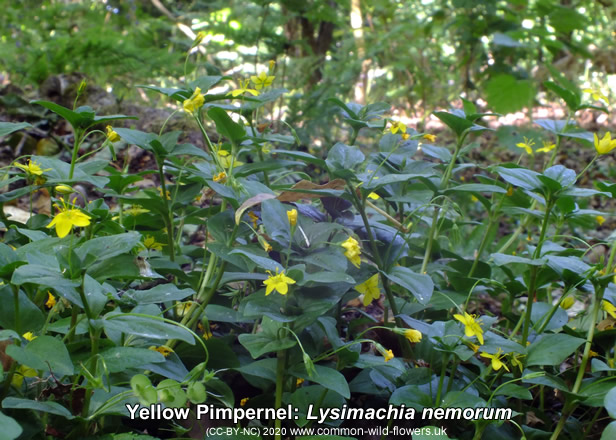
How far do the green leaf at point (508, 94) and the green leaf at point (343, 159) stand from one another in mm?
2637

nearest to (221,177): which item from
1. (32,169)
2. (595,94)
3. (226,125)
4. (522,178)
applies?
(226,125)

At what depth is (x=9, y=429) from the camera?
598mm

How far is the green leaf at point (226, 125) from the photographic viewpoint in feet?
3.52

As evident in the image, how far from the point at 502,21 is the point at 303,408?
10.8ft

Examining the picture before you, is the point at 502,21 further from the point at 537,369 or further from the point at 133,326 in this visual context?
the point at 133,326

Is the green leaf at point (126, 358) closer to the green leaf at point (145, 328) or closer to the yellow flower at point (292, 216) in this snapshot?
the green leaf at point (145, 328)

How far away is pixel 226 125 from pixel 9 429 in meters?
0.69

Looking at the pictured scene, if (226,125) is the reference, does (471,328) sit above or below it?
below

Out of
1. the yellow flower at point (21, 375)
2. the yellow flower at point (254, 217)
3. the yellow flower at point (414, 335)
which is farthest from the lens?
the yellow flower at point (254, 217)

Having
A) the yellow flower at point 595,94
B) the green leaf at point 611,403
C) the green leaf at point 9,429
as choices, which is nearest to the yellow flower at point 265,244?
the green leaf at point 9,429

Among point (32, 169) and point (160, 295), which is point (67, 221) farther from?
point (32, 169)

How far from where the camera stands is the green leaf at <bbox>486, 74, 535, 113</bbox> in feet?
11.1

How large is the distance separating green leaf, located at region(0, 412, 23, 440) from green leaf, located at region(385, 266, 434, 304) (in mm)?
626

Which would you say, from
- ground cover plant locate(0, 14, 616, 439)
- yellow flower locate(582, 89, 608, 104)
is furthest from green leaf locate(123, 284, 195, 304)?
yellow flower locate(582, 89, 608, 104)
